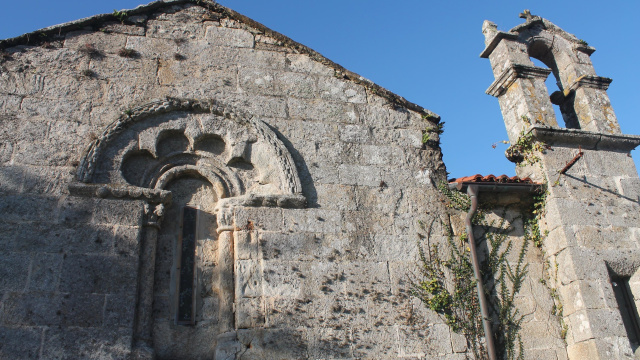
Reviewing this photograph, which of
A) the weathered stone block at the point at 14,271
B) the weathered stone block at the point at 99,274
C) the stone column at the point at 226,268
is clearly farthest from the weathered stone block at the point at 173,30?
the weathered stone block at the point at 14,271

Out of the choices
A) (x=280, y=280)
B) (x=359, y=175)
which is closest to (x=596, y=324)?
(x=359, y=175)

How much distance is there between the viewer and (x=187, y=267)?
5.73 meters

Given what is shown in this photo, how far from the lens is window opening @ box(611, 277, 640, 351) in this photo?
20.2 feet

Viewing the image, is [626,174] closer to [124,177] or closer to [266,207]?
[266,207]

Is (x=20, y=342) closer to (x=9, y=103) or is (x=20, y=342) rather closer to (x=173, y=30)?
(x=9, y=103)

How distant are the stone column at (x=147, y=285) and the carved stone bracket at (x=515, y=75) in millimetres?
4584

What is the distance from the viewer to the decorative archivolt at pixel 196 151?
19.6ft

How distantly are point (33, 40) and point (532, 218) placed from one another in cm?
592

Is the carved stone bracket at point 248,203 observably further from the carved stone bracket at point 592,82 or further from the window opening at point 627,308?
the carved stone bracket at point 592,82

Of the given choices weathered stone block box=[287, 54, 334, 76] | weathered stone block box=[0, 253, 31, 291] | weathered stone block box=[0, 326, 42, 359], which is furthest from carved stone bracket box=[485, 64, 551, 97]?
weathered stone block box=[0, 326, 42, 359]

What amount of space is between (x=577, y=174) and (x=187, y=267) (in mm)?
4526

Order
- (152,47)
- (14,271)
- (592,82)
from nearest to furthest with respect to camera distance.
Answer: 1. (14,271)
2. (152,47)
3. (592,82)

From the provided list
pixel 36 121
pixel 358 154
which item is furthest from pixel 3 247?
pixel 358 154

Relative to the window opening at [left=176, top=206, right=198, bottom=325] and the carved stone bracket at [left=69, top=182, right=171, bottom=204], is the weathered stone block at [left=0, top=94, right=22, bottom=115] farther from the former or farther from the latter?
the window opening at [left=176, top=206, right=198, bottom=325]
